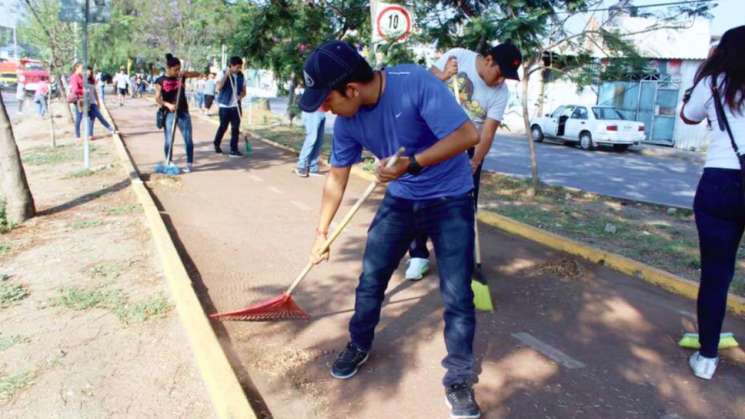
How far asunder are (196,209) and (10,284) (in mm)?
2678

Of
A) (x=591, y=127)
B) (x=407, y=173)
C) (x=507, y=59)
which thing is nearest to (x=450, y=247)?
(x=407, y=173)

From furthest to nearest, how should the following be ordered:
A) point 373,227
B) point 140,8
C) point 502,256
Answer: point 140,8
point 502,256
point 373,227

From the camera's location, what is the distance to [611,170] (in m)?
14.1

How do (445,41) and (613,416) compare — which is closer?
(613,416)

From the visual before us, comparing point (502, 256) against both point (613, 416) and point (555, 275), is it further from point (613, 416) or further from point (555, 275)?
point (613, 416)

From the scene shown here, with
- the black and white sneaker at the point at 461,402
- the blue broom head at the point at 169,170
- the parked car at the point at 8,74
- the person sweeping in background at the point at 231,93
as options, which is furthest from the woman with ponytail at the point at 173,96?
the parked car at the point at 8,74

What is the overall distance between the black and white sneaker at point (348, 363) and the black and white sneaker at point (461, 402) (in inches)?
23.2

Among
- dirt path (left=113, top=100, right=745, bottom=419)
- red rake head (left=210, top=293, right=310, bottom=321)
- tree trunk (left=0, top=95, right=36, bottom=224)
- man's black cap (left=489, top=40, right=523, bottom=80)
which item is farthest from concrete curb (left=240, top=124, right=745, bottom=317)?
tree trunk (left=0, top=95, right=36, bottom=224)

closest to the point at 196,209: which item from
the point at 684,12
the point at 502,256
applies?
the point at 502,256

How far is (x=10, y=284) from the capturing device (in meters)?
4.39

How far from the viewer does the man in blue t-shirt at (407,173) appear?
2539 mm

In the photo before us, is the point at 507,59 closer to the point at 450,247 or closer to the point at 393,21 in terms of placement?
the point at 450,247

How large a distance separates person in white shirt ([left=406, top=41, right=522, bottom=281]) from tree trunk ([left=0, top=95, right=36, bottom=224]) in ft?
12.9

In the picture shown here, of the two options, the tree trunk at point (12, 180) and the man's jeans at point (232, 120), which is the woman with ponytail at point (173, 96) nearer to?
the man's jeans at point (232, 120)
